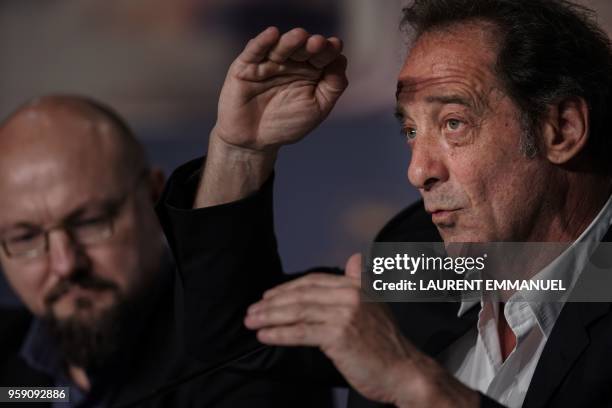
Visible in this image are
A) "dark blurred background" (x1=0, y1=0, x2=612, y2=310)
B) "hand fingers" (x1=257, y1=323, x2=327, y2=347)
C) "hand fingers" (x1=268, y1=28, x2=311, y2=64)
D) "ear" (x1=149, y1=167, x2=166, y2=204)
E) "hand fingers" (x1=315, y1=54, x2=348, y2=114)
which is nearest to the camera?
"hand fingers" (x1=257, y1=323, x2=327, y2=347)

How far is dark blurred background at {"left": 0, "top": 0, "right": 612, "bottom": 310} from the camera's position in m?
1.92

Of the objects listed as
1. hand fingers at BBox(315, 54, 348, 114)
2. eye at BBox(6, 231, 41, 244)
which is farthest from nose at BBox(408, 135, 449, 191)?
eye at BBox(6, 231, 41, 244)

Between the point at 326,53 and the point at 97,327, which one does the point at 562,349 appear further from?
the point at 97,327

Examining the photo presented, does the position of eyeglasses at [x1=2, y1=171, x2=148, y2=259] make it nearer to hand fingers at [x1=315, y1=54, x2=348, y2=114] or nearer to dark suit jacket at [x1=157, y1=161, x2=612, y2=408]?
dark suit jacket at [x1=157, y1=161, x2=612, y2=408]

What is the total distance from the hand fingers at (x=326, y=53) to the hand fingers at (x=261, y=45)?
0.05 meters

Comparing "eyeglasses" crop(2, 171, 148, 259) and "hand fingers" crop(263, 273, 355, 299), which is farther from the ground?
"hand fingers" crop(263, 273, 355, 299)

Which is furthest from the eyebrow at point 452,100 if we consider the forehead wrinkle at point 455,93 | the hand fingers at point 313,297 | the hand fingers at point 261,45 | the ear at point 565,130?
the hand fingers at point 313,297

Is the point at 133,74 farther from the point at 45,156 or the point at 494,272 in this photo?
the point at 494,272

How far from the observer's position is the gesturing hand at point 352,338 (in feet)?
3.41

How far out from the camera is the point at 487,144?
126cm

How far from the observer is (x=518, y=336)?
4.30ft

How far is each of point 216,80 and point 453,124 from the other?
91 centimetres

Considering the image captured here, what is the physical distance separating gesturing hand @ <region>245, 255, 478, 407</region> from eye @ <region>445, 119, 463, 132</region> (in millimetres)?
291

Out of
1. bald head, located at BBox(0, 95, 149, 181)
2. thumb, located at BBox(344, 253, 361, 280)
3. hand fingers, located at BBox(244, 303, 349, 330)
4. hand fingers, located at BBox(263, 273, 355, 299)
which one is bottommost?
hand fingers, located at BBox(244, 303, 349, 330)
